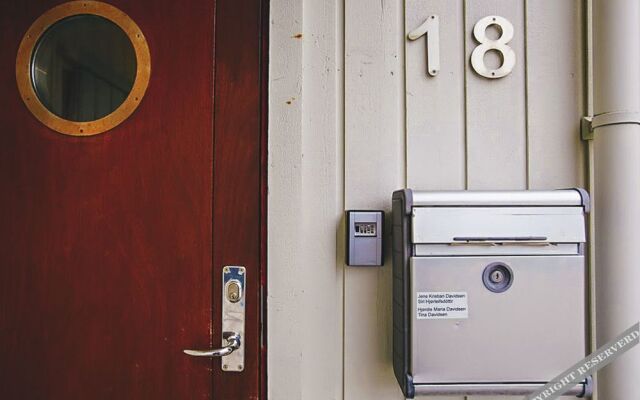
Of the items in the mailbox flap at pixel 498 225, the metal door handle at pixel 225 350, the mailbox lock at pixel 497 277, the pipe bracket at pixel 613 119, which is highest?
the pipe bracket at pixel 613 119

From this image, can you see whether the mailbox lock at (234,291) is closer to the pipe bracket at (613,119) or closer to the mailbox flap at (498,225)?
the mailbox flap at (498,225)

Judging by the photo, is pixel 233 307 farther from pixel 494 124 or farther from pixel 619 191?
pixel 619 191

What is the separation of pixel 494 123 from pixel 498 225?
13.4 inches

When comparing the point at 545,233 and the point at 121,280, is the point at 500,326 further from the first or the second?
the point at 121,280

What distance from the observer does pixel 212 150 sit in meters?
1.16

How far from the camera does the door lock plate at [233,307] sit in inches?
44.8

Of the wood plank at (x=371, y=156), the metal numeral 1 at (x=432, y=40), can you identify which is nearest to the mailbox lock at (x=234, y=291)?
the wood plank at (x=371, y=156)

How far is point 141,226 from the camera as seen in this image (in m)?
1.15

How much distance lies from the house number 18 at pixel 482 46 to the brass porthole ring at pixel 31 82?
0.81m

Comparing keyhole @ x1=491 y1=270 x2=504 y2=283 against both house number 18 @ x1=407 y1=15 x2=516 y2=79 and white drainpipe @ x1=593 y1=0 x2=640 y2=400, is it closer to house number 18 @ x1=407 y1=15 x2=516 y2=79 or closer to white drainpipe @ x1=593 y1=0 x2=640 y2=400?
white drainpipe @ x1=593 y1=0 x2=640 y2=400

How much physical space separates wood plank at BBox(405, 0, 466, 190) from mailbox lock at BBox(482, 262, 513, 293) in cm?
27

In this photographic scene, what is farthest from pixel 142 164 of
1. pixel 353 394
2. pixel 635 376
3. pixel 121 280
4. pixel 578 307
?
pixel 635 376

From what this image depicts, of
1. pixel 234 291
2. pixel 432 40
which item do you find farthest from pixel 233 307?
pixel 432 40

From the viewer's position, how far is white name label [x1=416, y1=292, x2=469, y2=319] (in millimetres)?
979
